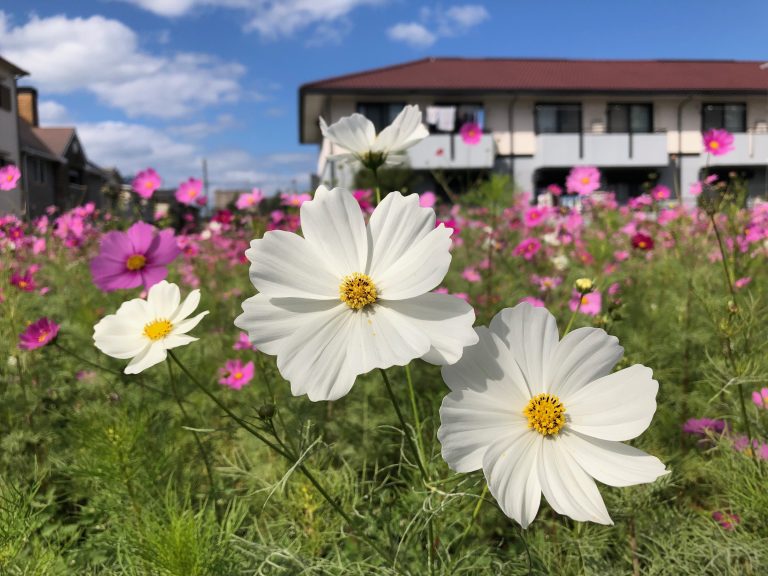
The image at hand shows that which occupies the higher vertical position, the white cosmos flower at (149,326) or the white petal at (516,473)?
the white cosmos flower at (149,326)

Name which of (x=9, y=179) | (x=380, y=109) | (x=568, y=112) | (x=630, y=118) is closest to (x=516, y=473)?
(x=9, y=179)

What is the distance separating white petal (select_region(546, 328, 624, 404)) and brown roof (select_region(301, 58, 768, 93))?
1448cm

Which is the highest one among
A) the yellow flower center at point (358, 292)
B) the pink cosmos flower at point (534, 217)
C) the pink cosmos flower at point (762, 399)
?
the pink cosmos flower at point (534, 217)

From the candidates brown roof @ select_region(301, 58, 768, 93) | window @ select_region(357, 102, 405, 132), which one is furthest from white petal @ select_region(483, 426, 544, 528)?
window @ select_region(357, 102, 405, 132)

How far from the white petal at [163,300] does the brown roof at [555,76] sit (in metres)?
14.1

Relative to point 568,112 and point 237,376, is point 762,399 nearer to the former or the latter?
point 237,376

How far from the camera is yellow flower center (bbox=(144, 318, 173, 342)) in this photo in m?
0.87

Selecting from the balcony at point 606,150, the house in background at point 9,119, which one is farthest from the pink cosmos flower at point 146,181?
the house in background at point 9,119

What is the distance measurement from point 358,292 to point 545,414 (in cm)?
22

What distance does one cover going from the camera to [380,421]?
1.56m

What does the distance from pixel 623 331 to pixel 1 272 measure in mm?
1989

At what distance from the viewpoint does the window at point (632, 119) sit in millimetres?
16062

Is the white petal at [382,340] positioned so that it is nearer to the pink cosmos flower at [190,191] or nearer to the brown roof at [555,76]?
the pink cosmos flower at [190,191]

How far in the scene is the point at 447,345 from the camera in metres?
0.52
